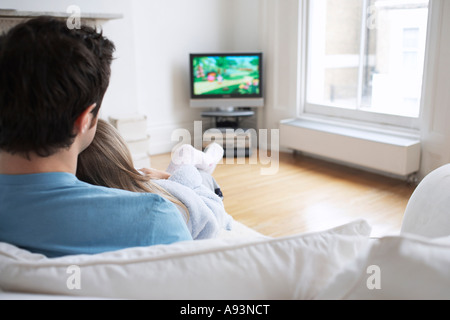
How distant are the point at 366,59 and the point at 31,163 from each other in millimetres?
3771

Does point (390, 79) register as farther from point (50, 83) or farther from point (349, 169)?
point (50, 83)

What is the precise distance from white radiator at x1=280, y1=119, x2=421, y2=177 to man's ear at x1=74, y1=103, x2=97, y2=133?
3155 mm

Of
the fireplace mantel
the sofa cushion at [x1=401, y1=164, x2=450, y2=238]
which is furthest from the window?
the sofa cushion at [x1=401, y1=164, x2=450, y2=238]

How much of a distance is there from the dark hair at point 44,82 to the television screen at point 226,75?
4027 millimetres

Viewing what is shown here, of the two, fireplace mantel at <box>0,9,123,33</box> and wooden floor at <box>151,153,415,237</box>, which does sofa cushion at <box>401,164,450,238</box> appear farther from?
fireplace mantel at <box>0,9,123,33</box>

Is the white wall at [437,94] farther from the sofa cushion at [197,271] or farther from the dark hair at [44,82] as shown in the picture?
the dark hair at [44,82]

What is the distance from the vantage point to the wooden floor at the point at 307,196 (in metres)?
2.96

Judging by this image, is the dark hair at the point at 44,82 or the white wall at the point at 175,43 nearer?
the dark hair at the point at 44,82

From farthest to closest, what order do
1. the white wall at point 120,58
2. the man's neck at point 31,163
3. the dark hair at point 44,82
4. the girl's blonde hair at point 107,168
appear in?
the white wall at point 120,58 < the girl's blonde hair at point 107,168 < the man's neck at point 31,163 < the dark hair at point 44,82

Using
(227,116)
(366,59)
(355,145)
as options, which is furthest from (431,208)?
(227,116)

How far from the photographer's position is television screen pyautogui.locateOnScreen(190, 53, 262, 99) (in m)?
4.76

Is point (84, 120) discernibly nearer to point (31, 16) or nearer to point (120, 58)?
point (31, 16)

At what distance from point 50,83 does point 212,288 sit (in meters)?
0.43

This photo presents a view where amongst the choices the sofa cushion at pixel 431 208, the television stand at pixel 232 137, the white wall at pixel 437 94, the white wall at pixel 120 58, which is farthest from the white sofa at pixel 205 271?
the television stand at pixel 232 137
